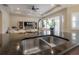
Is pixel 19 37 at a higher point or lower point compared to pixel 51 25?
lower

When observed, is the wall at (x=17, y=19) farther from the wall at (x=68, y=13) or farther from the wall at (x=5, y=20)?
the wall at (x=68, y=13)

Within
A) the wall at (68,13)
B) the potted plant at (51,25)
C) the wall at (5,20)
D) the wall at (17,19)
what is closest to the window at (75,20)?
the wall at (68,13)

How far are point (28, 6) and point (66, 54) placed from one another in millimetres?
791

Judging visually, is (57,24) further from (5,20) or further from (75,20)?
(5,20)

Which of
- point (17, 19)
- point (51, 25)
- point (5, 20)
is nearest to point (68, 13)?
point (51, 25)

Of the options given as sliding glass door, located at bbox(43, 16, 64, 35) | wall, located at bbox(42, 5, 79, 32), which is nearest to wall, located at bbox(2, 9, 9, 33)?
sliding glass door, located at bbox(43, 16, 64, 35)

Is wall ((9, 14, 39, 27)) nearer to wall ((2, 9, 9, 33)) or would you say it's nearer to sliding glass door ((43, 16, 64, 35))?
wall ((2, 9, 9, 33))

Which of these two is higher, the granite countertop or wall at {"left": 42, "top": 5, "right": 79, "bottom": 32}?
wall at {"left": 42, "top": 5, "right": 79, "bottom": 32}

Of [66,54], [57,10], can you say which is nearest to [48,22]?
[57,10]

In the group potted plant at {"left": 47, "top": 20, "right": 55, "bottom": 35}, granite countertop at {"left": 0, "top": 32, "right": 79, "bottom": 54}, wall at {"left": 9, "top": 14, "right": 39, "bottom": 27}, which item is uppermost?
wall at {"left": 9, "top": 14, "right": 39, "bottom": 27}

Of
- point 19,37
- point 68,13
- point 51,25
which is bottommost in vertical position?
point 19,37

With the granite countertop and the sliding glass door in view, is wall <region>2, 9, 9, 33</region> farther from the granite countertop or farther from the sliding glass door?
the sliding glass door

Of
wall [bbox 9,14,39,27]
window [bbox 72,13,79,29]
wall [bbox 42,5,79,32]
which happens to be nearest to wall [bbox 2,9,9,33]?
wall [bbox 9,14,39,27]
